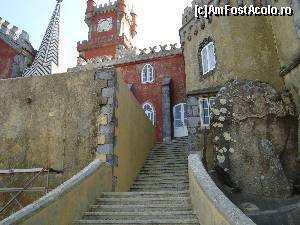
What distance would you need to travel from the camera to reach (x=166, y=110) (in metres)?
19.6

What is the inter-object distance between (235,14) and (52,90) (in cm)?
863

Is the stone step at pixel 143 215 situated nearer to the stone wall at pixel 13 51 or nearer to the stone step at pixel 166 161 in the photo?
the stone step at pixel 166 161

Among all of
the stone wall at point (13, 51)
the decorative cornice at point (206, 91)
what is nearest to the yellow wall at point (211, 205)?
the decorative cornice at point (206, 91)

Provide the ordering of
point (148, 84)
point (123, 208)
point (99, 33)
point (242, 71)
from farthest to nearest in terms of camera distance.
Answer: point (99, 33)
point (148, 84)
point (242, 71)
point (123, 208)

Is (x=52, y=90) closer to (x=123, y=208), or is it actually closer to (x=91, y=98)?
(x=91, y=98)

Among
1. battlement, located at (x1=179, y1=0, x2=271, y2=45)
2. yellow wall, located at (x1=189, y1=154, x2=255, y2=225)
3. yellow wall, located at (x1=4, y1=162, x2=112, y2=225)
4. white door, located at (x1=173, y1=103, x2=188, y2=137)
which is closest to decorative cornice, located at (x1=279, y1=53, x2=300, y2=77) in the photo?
battlement, located at (x1=179, y1=0, x2=271, y2=45)

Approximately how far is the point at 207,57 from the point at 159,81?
686cm

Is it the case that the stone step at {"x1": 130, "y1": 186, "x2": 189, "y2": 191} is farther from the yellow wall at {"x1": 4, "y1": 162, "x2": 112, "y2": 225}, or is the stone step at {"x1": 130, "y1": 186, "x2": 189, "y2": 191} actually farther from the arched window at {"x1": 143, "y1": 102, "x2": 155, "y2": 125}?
the arched window at {"x1": 143, "y1": 102, "x2": 155, "y2": 125}

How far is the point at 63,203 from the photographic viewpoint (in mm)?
5414

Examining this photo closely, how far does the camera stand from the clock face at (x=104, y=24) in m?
32.7

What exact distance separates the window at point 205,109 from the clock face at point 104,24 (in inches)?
853

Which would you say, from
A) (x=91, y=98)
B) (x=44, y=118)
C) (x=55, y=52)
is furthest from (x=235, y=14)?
(x=55, y=52)

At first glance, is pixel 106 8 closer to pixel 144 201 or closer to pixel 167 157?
pixel 167 157

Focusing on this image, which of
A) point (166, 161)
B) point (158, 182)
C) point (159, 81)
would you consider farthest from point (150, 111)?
point (158, 182)
